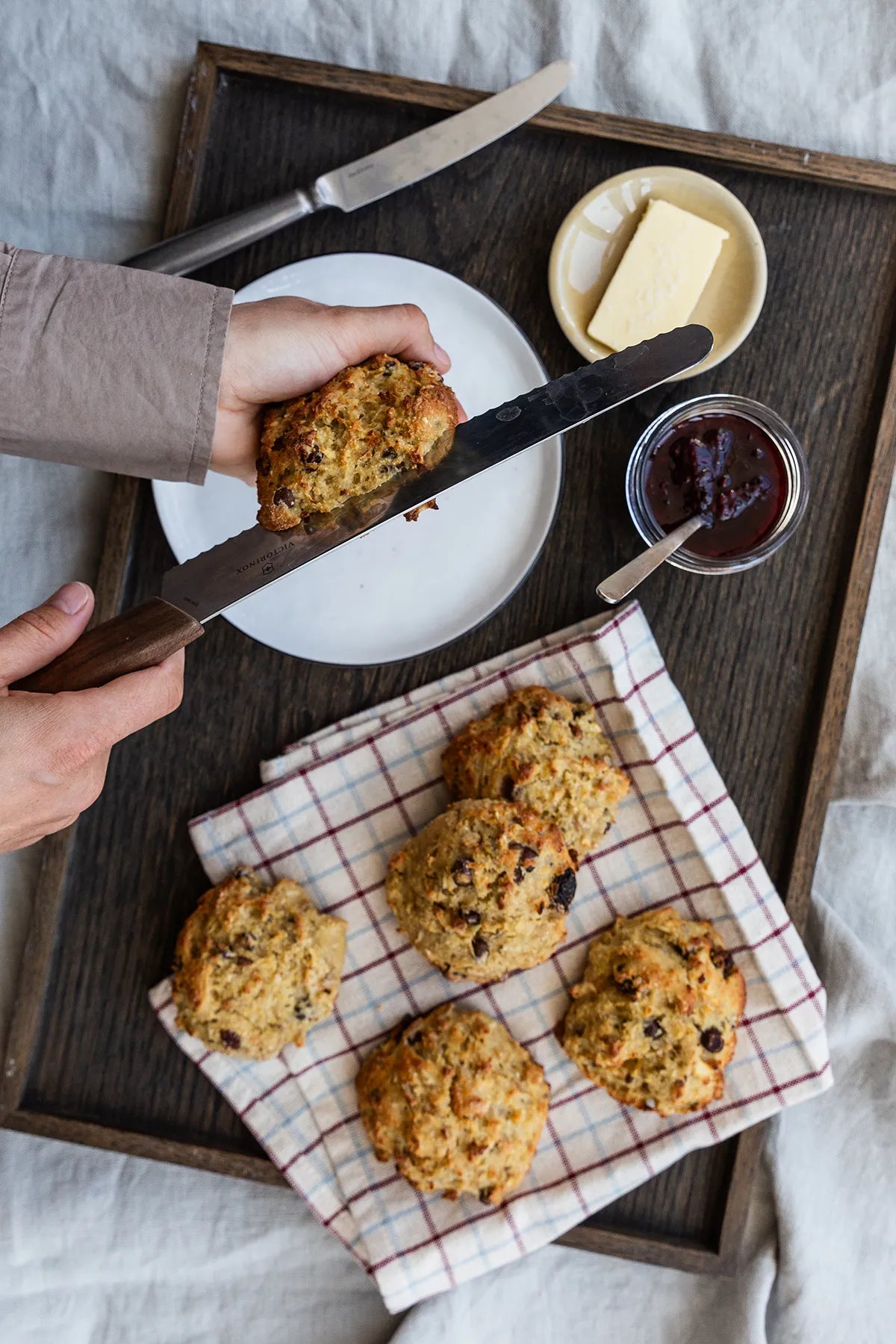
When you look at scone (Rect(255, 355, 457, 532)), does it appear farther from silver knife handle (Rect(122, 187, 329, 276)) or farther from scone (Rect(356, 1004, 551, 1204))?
scone (Rect(356, 1004, 551, 1204))

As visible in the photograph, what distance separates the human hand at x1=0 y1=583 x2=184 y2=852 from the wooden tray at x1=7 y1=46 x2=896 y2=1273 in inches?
15.5

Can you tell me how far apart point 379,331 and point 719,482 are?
72 centimetres

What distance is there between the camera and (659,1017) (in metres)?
2.08

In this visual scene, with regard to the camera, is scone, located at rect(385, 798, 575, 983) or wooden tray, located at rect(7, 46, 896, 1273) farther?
wooden tray, located at rect(7, 46, 896, 1273)

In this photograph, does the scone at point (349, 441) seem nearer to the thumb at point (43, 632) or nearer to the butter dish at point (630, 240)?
the thumb at point (43, 632)

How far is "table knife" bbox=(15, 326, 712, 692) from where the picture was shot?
1.75m

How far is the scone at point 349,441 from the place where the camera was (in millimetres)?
1695

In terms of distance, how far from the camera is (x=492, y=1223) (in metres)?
2.17

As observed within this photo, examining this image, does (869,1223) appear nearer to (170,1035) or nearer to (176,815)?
(170,1035)

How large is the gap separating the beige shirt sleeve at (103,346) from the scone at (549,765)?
2.60 feet

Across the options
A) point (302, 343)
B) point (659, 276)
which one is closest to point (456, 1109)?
point (302, 343)

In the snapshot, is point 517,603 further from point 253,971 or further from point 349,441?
point 253,971

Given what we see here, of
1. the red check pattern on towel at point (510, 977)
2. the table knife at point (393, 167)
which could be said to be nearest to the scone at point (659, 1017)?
the red check pattern on towel at point (510, 977)

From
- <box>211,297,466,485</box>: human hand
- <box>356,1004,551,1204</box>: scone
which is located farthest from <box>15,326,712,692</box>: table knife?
<box>356,1004,551,1204</box>: scone
